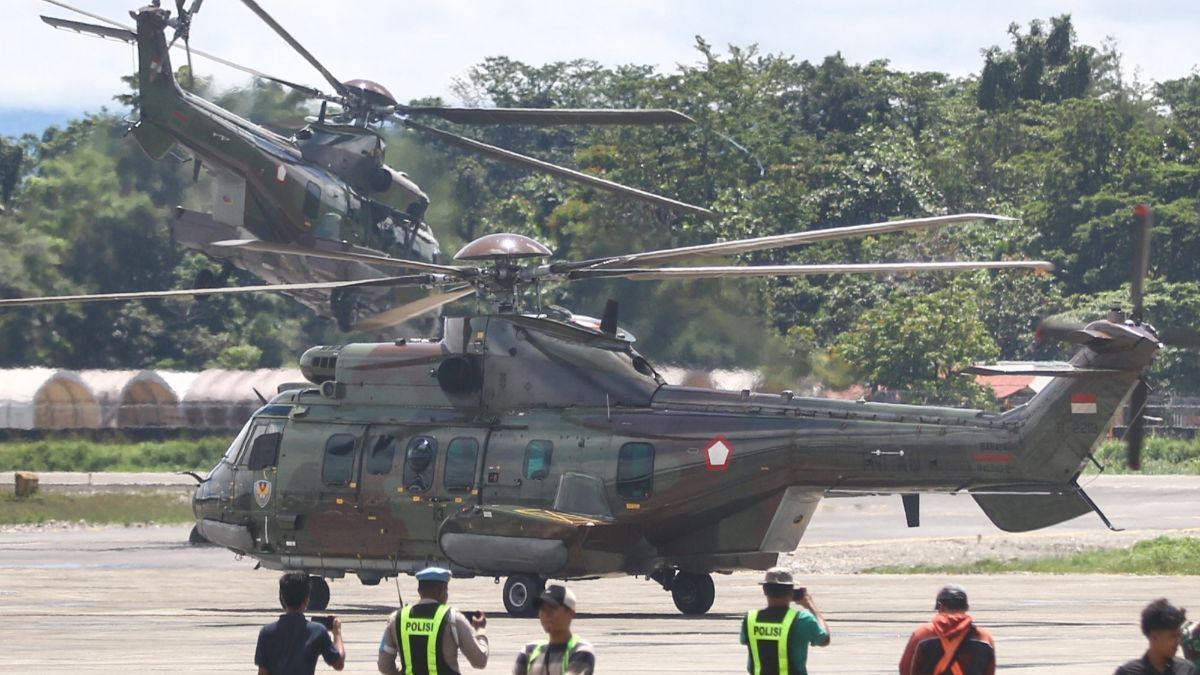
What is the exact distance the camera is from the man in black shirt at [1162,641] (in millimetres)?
8688

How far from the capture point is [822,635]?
10.3m

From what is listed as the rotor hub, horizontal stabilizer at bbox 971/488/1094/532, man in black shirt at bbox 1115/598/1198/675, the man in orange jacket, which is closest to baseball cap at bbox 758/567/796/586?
the man in orange jacket

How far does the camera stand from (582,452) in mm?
22156

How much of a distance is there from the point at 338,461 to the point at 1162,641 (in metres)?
15.9

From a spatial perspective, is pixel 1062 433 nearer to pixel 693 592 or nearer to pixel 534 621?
pixel 693 592

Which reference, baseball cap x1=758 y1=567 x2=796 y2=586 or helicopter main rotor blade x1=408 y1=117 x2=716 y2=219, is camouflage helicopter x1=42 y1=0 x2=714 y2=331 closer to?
helicopter main rotor blade x1=408 y1=117 x2=716 y2=219

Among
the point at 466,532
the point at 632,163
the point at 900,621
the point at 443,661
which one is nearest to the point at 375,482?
the point at 466,532

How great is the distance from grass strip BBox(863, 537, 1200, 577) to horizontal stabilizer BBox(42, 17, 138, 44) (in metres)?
15.1

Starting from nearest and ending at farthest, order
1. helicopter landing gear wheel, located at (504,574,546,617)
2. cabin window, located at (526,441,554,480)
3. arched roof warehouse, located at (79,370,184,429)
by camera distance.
Result: 1. helicopter landing gear wheel, located at (504,574,546,617)
2. cabin window, located at (526,441,554,480)
3. arched roof warehouse, located at (79,370,184,429)

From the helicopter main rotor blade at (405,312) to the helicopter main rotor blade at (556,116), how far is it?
3.45 metres

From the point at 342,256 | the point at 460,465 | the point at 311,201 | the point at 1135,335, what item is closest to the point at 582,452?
the point at 460,465

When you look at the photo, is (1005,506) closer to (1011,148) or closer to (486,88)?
(1011,148)

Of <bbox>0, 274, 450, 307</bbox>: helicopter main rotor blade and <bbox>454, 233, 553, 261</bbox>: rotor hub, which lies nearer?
<bbox>0, 274, 450, 307</bbox>: helicopter main rotor blade

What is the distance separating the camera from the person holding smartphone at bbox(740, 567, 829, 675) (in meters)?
10.3
